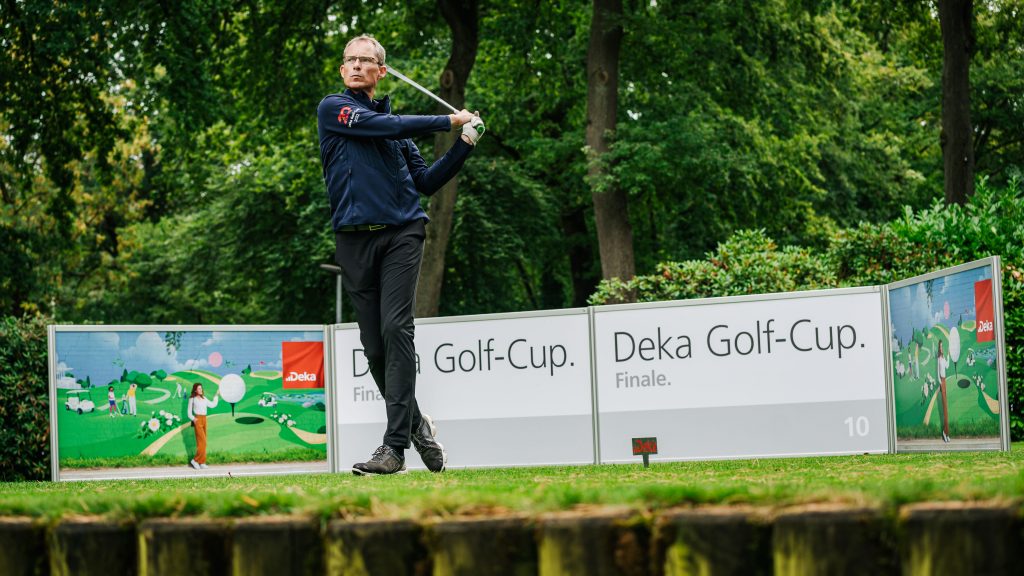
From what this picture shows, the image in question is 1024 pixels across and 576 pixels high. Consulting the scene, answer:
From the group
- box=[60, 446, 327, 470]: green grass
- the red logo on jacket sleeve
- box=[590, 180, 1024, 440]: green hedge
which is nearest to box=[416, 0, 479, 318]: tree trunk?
box=[590, 180, 1024, 440]: green hedge

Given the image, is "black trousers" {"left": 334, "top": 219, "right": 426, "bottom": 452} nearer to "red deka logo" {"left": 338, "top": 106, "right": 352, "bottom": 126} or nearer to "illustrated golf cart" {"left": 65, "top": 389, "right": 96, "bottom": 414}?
"red deka logo" {"left": 338, "top": 106, "right": 352, "bottom": 126}

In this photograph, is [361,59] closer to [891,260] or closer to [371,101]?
[371,101]

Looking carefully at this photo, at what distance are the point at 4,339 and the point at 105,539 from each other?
321 inches

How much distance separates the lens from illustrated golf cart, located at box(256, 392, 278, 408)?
29.3ft

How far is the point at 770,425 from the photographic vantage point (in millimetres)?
8117

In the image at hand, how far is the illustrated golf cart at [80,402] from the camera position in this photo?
860cm

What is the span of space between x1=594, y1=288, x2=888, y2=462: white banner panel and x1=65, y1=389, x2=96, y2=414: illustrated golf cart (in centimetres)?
360

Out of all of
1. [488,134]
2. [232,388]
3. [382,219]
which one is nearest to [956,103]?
[232,388]

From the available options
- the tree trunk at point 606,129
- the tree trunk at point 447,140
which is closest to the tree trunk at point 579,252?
the tree trunk at point 606,129

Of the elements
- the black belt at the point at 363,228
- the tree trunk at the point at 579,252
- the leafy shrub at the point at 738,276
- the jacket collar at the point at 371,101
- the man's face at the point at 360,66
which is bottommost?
the black belt at the point at 363,228

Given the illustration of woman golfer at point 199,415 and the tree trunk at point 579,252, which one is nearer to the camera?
the illustration of woman golfer at point 199,415

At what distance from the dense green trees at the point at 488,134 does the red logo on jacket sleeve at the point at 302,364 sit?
10.8m

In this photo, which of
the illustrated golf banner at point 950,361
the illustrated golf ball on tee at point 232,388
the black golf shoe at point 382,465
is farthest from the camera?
the illustrated golf ball on tee at point 232,388

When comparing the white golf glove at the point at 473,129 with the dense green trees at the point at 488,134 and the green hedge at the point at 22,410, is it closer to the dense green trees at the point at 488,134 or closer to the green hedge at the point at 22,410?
the green hedge at the point at 22,410
